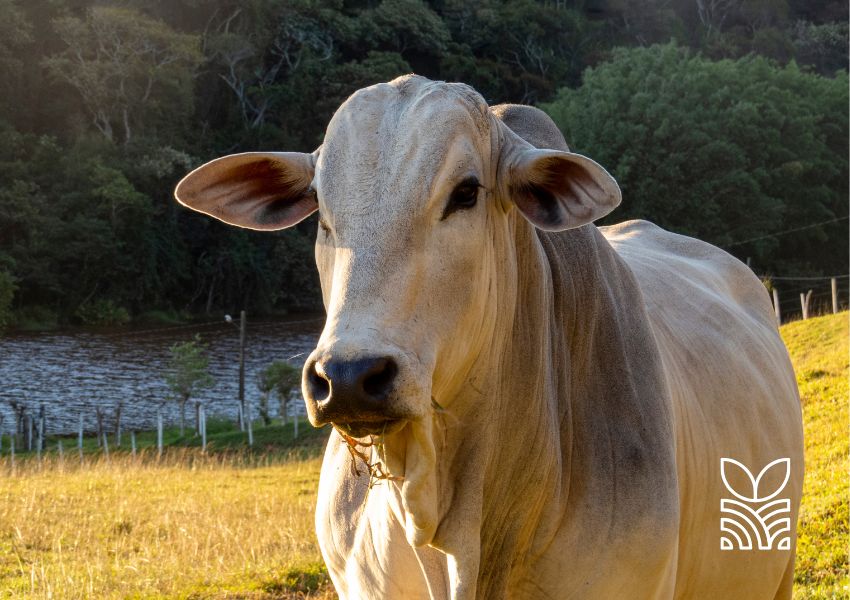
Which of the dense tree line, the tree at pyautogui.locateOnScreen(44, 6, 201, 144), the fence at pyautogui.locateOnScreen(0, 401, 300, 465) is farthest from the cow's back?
the tree at pyautogui.locateOnScreen(44, 6, 201, 144)

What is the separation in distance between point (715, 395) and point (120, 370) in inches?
1350

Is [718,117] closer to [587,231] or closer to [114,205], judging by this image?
[114,205]

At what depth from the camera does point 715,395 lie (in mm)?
4277

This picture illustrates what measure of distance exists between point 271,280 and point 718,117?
18.8 m

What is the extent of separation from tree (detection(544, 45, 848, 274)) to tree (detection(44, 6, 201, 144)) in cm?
1578

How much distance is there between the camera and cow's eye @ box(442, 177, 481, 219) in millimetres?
2764

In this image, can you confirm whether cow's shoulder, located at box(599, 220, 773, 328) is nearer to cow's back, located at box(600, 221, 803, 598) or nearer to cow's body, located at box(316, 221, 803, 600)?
cow's back, located at box(600, 221, 803, 598)

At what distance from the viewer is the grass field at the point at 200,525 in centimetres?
688

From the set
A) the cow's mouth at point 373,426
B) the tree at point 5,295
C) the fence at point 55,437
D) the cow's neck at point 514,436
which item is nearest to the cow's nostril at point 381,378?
the cow's mouth at point 373,426

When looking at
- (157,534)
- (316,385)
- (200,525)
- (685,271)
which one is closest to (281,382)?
(200,525)

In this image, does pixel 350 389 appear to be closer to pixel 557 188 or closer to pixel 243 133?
pixel 557 188

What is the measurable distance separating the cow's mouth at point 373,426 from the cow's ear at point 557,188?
0.74 metres

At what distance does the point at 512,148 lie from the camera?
9.96ft

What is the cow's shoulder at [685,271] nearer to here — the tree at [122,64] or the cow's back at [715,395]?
the cow's back at [715,395]
